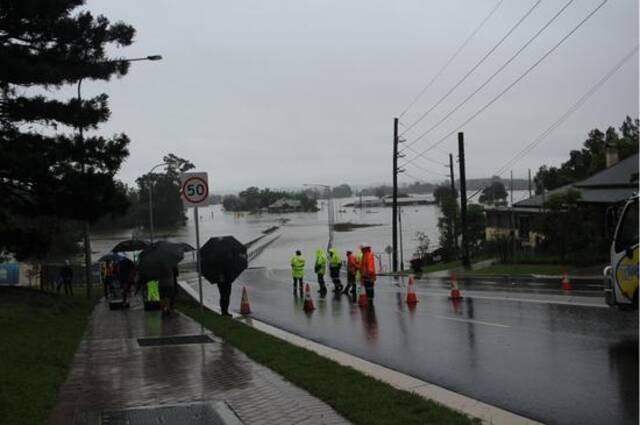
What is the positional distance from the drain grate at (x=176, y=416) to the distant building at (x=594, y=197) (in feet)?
22.2

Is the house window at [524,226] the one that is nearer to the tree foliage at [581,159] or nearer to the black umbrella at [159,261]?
the tree foliage at [581,159]

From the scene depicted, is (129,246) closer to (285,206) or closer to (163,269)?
(163,269)

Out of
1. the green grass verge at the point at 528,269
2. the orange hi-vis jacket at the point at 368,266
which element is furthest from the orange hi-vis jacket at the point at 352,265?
the green grass verge at the point at 528,269

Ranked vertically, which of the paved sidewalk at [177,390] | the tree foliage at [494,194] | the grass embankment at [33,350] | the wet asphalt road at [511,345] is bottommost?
the wet asphalt road at [511,345]

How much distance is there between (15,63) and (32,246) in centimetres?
553

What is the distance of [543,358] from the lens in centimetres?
952

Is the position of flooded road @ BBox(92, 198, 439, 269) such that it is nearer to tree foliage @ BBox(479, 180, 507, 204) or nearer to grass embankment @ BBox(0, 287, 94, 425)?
tree foliage @ BBox(479, 180, 507, 204)

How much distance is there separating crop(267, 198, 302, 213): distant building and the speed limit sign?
137 metres

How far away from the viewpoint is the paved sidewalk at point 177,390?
22.3 ft

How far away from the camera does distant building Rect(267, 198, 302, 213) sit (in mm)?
151837

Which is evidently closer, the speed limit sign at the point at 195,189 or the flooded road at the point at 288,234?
the speed limit sign at the point at 195,189

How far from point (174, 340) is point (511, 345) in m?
5.50

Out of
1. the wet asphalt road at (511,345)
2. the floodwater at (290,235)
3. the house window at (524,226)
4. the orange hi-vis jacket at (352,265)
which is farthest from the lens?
the floodwater at (290,235)

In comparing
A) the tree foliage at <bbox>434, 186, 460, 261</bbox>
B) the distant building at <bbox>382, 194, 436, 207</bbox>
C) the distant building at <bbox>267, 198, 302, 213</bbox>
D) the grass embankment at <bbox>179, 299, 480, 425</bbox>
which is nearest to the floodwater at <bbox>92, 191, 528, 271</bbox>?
the distant building at <bbox>267, 198, 302, 213</bbox>
